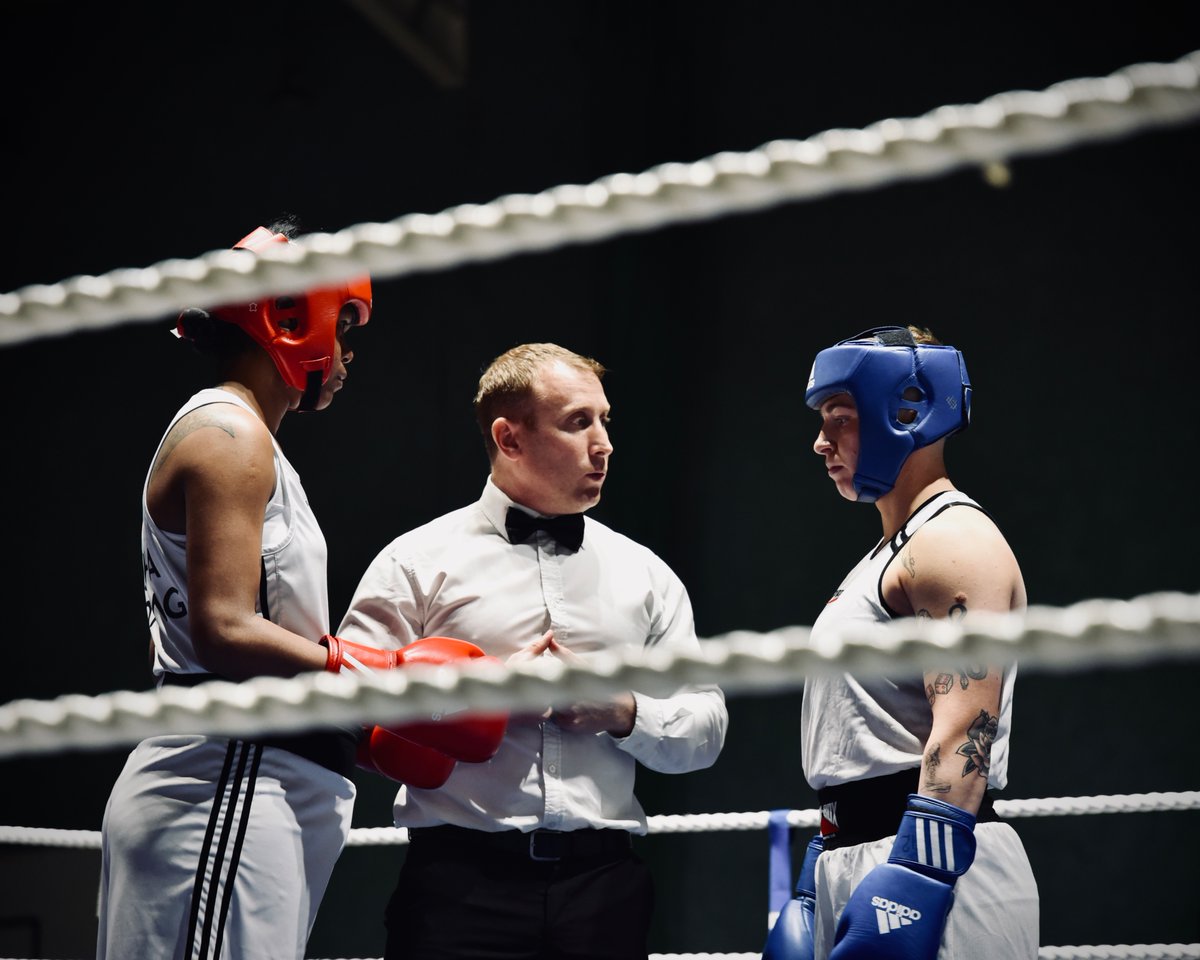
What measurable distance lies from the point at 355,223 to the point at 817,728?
426cm

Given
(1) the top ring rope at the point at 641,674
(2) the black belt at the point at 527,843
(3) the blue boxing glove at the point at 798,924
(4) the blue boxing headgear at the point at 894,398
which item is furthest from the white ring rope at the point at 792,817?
(1) the top ring rope at the point at 641,674

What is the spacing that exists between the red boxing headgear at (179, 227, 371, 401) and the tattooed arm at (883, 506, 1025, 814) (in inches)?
33.0

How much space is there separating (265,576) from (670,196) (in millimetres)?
984

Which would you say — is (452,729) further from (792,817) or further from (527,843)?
(792,817)

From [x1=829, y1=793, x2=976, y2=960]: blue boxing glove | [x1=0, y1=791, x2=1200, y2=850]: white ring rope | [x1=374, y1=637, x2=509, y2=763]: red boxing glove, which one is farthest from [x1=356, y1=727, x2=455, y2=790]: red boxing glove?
[x1=829, y1=793, x2=976, y2=960]: blue boxing glove

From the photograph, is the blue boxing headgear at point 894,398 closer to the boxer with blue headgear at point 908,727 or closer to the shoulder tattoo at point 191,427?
the boxer with blue headgear at point 908,727

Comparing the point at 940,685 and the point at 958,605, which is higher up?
the point at 958,605

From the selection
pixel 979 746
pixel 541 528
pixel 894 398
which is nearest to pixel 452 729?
pixel 541 528

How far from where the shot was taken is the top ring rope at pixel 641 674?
620mm

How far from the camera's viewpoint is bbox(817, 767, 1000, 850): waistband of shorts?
5.52 feet

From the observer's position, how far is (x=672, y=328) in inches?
198

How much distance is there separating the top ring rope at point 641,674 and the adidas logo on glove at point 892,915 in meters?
0.89

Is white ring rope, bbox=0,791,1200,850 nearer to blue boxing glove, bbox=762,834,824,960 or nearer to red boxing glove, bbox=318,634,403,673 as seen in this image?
blue boxing glove, bbox=762,834,824,960

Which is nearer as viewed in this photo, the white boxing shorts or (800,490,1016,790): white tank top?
the white boxing shorts
